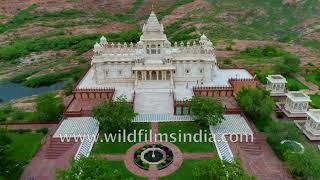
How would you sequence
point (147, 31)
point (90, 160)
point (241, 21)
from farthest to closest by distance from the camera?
point (241, 21) < point (147, 31) < point (90, 160)

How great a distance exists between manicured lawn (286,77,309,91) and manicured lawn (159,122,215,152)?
2100 centimetres

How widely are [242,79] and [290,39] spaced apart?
159 feet

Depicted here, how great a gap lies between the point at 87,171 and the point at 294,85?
39.7 meters

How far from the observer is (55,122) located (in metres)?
45.1

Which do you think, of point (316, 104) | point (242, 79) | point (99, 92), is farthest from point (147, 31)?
point (316, 104)

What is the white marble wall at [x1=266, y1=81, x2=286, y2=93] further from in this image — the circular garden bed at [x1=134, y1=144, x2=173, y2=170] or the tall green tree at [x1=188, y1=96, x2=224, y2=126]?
the circular garden bed at [x1=134, y1=144, x2=173, y2=170]

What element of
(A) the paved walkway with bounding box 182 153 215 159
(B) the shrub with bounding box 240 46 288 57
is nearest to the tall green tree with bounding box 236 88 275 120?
(A) the paved walkway with bounding box 182 153 215 159

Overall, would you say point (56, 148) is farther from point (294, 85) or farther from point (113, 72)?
point (294, 85)

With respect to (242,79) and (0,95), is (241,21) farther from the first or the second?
(0,95)

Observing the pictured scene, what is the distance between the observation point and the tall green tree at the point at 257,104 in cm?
4256

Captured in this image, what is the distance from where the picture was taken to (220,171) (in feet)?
92.4

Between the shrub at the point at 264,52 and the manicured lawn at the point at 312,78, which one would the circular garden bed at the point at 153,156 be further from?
the shrub at the point at 264,52

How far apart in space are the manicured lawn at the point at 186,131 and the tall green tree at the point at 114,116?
4.61m

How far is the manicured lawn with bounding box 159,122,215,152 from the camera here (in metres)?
37.8
